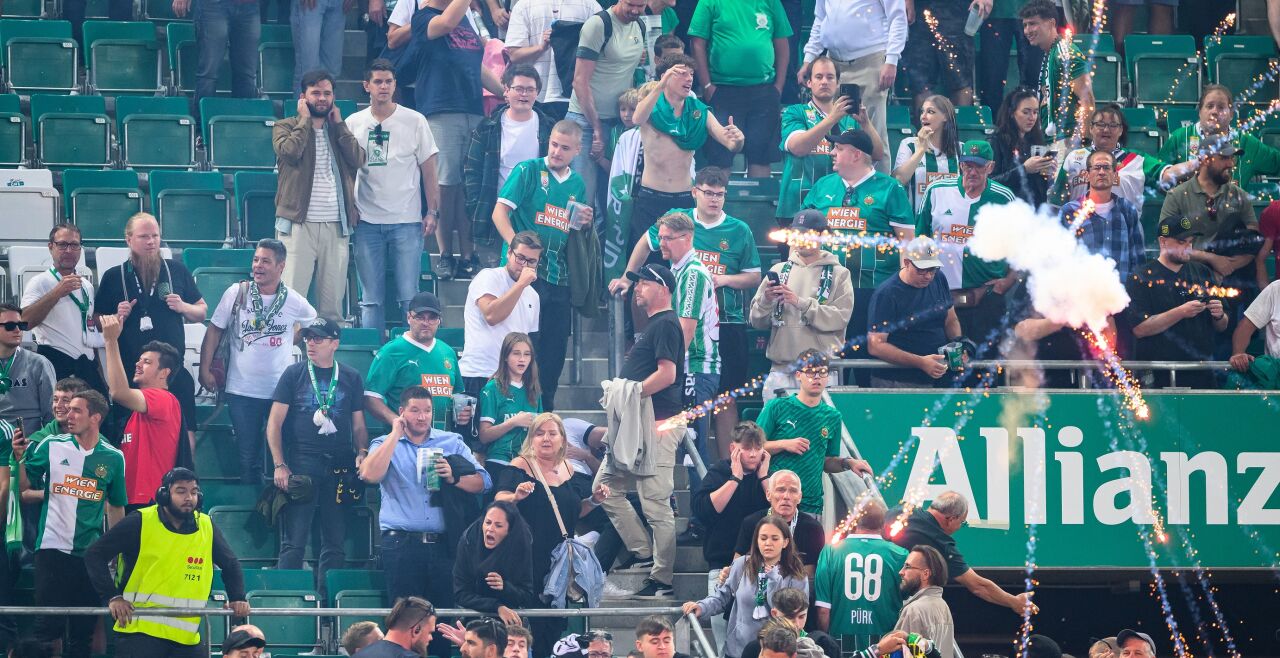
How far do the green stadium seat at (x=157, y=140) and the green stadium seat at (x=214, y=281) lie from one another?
1.70 meters

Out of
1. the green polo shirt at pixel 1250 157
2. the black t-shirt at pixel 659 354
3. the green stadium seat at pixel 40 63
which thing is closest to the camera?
the black t-shirt at pixel 659 354

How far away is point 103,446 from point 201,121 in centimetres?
457

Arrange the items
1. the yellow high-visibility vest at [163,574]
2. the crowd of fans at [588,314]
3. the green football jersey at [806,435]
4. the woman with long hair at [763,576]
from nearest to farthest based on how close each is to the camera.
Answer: the woman with long hair at [763,576] < the yellow high-visibility vest at [163,574] < the crowd of fans at [588,314] < the green football jersey at [806,435]

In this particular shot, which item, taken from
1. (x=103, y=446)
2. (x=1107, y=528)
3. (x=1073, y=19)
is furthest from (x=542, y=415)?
(x=1073, y=19)

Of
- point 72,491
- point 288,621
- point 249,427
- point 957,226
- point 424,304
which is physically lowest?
point 288,621

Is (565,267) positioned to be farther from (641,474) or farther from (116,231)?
(116,231)

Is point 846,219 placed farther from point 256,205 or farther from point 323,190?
point 256,205

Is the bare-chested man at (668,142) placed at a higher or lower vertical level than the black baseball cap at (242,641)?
higher

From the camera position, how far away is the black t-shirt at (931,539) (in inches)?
419

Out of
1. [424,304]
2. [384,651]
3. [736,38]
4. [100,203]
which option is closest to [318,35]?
[100,203]

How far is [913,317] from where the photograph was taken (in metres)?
12.1

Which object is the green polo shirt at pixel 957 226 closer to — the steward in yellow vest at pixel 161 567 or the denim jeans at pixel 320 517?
the denim jeans at pixel 320 517

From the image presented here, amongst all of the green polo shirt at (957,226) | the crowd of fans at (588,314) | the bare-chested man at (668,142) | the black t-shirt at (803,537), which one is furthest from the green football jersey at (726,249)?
the black t-shirt at (803,537)

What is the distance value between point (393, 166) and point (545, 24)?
1.81 m
